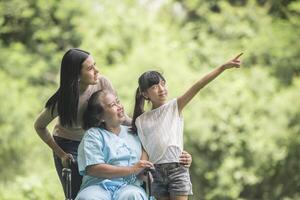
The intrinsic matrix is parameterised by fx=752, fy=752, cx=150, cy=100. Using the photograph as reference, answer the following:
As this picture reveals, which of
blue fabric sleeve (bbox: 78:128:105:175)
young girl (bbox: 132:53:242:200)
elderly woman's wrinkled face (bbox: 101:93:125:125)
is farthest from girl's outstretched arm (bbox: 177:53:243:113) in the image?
blue fabric sleeve (bbox: 78:128:105:175)

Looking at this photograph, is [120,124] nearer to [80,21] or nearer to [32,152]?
[32,152]

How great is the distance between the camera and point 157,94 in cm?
338

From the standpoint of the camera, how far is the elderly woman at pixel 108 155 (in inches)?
124

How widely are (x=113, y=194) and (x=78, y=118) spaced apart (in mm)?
495

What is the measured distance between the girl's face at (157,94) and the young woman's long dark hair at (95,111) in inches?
7.6

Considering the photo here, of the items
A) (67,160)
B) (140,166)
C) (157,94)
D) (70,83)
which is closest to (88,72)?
(70,83)

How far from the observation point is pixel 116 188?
3.25 metres

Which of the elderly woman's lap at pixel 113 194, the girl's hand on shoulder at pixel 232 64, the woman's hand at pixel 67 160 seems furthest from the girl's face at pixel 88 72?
the girl's hand on shoulder at pixel 232 64

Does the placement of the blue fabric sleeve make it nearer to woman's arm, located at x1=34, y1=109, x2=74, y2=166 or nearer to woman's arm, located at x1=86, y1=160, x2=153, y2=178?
woman's arm, located at x1=86, y1=160, x2=153, y2=178

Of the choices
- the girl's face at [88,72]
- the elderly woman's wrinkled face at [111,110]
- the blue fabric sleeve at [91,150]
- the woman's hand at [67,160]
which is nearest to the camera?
the blue fabric sleeve at [91,150]

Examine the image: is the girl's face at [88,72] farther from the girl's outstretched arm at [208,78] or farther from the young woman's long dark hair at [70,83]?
the girl's outstretched arm at [208,78]

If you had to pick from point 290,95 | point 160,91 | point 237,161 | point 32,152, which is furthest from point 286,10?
point 160,91

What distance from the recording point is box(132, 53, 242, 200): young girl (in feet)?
10.9

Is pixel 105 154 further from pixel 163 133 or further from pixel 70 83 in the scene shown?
pixel 70 83
